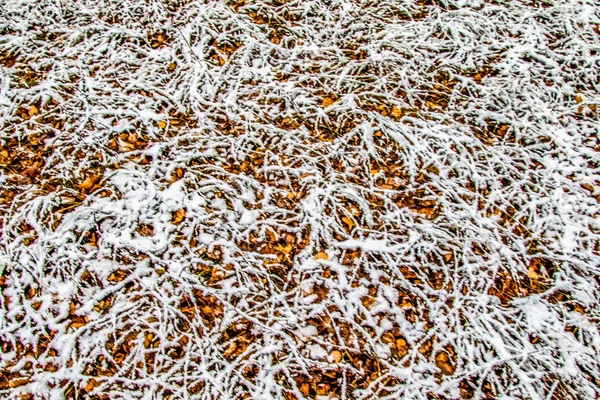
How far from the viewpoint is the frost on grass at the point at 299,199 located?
216 cm

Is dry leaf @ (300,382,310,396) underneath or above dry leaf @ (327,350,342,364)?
underneath

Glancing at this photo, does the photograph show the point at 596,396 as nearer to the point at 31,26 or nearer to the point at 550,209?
the point at 550,209

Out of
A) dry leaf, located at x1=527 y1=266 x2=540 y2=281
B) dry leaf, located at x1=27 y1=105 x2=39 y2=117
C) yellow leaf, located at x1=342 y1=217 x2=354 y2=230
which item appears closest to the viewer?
dry leaf, located at x1=527 y1=266 x2=540 y2=281

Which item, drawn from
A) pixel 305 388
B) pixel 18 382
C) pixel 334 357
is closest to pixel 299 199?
pixel 334 357

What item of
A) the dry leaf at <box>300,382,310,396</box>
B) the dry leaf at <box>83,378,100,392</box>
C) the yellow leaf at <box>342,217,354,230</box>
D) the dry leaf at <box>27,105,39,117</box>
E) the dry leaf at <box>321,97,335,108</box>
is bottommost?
the dry leaf at <box>83,378,100,392</box>

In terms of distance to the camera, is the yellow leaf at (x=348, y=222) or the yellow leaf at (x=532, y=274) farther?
the yellow leaf at (x=348, y=222)

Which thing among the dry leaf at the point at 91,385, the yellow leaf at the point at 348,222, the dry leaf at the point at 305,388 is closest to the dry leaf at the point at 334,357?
the dry leaf at the point at 305,388

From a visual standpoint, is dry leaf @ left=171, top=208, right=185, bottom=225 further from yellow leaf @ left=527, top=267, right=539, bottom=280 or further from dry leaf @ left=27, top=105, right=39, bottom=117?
yellow leaf @ left=527, top=267, right=539, bottom=280

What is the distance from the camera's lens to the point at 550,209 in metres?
2.64

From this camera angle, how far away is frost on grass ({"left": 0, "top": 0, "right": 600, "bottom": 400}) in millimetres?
2164

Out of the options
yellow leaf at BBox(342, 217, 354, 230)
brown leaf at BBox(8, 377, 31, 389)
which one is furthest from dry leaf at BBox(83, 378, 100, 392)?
yellow leaf at BBox(342, 217, 354, 230)

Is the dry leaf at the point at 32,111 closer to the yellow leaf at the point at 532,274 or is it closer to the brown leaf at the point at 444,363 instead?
the brown leaf at the point at 444,363

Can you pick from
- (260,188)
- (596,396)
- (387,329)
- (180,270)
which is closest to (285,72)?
(260,188)

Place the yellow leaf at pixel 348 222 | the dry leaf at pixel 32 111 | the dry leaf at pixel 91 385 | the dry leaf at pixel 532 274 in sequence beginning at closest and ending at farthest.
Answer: the dry leaf at pixel 91 385 < the dry leaf at pixel 532 274 < the yellow leaf at pixel 348 222 < the dry leaf at pixel 32 111
